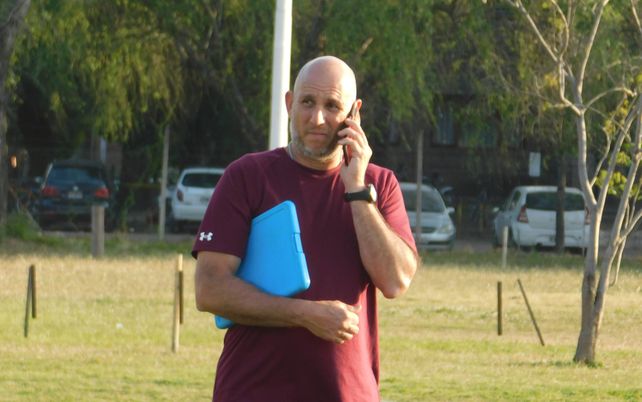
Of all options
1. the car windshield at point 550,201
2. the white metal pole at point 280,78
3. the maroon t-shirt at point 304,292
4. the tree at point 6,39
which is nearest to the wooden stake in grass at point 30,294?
the white metal pole at point 280,78

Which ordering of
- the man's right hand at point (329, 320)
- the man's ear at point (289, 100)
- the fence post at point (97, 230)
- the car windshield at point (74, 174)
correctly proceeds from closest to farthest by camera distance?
the man's right hand at point (329, 320) < the man's ear at point (289, 100) < the fence post at point (97, 230) < the car windshield at point (74, 174)

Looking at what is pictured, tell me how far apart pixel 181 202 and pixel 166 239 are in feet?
5.70

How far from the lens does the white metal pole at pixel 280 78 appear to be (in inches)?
451

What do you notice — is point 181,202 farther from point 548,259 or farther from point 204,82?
point 548,259

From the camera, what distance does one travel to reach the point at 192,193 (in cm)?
3469

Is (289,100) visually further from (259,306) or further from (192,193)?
(192,193)

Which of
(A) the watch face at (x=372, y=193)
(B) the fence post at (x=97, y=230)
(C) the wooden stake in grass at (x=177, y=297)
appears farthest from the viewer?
(B) the fence post at (x=97, y=230)

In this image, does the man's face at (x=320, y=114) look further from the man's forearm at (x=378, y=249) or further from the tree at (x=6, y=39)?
the tree at (x=6, y=39)

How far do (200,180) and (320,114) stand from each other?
101 feet

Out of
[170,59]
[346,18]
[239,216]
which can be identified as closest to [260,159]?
[239,216]

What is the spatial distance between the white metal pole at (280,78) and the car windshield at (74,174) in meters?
23.0

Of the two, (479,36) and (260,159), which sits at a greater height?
(479,36)

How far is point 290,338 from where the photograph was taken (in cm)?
441

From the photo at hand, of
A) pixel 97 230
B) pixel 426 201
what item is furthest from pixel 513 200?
pixel 97 230
